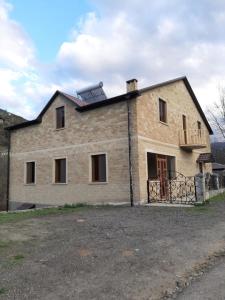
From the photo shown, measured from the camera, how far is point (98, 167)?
51.8 feet

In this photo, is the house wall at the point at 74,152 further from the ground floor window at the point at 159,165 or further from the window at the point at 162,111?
the window at the point at 162,111

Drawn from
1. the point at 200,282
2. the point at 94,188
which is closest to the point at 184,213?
the point at 94,188

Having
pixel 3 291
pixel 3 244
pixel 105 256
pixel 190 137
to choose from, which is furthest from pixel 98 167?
pixel 3 291

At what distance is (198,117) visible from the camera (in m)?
22.9

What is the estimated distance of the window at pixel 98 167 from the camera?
1541 cm

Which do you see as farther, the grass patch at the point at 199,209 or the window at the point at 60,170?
the window at the point at 60,170

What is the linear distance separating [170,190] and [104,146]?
3.84 meters

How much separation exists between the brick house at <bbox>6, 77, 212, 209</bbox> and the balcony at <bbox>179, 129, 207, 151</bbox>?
59 millimetres

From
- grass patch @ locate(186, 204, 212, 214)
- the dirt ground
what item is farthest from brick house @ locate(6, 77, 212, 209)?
the dirt ground

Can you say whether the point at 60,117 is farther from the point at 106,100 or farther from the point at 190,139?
the point at 190,139

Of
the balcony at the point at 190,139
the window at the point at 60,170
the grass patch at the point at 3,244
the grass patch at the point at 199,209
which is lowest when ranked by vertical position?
the grass patch at the point at 3,244

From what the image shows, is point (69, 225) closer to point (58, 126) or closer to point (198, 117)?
point (58, 126)

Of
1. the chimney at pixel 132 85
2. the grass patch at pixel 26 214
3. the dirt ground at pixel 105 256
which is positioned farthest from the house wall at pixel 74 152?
the dirt ground at pixel 105 256

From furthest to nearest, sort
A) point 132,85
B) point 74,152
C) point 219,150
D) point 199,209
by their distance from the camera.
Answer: point 219,150 < point 74,152 < point 132,85 < point 199,209
